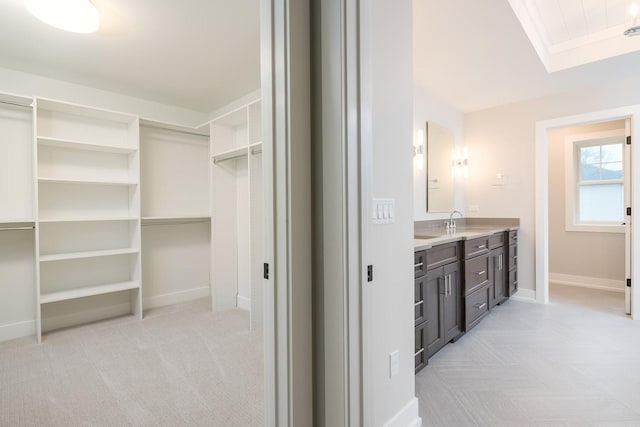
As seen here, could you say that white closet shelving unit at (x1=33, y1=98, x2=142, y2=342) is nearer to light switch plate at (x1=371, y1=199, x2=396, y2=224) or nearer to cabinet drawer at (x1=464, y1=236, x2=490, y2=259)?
light switch plate at (x1=371, y1=199, x2=396, y2=224)

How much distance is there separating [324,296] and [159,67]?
9.26 ft

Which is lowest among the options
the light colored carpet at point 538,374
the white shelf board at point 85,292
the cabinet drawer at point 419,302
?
the light colored carpet at point 538,374

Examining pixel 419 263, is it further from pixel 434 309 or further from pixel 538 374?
pixel 538 374

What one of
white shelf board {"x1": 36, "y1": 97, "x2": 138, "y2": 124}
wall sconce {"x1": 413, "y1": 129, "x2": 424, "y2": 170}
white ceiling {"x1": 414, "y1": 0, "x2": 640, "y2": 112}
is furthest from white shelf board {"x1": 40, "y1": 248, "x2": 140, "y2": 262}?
white ceiling {"x1": 414, "y1": 0, "x2": 640, "y2": 112}

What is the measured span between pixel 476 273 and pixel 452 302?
0.54 meters

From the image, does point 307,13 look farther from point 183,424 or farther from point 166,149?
point 166,149

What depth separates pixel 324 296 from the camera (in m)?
1.19

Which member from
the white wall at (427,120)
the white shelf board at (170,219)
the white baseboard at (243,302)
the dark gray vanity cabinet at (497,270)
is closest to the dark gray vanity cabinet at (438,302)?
the dark gray vanity cabinet at (497,270)

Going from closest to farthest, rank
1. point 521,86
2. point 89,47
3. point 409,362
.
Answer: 1. point 409,362
2. point 89,47
3. point 521,86

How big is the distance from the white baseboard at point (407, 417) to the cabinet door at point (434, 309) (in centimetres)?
59

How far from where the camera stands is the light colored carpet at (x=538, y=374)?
1740mm

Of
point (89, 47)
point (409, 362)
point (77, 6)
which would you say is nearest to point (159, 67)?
point (89, 47)

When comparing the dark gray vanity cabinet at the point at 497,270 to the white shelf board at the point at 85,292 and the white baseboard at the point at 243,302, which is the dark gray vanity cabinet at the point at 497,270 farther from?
the white shelf board at the point at 85,292

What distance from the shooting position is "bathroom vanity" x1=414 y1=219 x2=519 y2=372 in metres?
2.13
